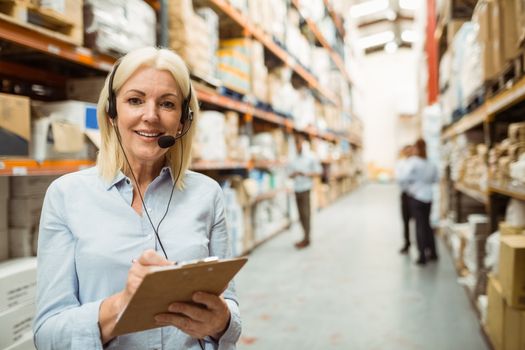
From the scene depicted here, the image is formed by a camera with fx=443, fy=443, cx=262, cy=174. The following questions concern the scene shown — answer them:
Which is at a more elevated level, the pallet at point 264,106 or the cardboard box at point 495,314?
the pallet at point 264,106

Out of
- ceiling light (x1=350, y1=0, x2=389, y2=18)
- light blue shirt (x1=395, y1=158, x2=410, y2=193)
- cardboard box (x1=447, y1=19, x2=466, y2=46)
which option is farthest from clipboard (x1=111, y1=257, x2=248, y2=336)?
ceiling light (x1=350, y1=0, x2=389, y2=18)

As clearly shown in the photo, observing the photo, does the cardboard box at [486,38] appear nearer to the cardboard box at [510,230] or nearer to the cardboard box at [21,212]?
the cardboard box at [510,230]

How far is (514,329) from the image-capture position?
227 centimetres

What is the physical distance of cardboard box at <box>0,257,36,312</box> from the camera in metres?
1.84

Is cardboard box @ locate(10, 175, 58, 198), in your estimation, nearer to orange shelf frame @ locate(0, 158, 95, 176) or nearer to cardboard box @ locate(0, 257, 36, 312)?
orange shelf frame @ locate(0, 158, 95, 176)

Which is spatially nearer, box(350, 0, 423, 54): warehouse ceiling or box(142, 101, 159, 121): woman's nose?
box(142, 101, 159, 121): woman's nose

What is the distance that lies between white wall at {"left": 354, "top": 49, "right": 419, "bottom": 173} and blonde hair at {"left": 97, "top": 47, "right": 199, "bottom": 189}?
20656mm

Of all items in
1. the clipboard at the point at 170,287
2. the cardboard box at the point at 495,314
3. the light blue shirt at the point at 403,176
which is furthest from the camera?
the light blue shirt at the point at 403,176

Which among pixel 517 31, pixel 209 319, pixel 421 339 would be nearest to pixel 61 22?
pixel 209 319

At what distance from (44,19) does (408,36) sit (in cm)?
2280

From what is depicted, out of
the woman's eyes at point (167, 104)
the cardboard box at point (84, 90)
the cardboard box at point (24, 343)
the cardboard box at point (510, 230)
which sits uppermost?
the cardboard box at point (84, 90)

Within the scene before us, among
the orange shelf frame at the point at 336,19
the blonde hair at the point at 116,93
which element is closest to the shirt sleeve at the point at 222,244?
the blonde hair at the point at 116,93

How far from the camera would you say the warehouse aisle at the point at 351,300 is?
2914mm

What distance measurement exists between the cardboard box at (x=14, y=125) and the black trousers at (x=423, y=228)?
13.7 ft
